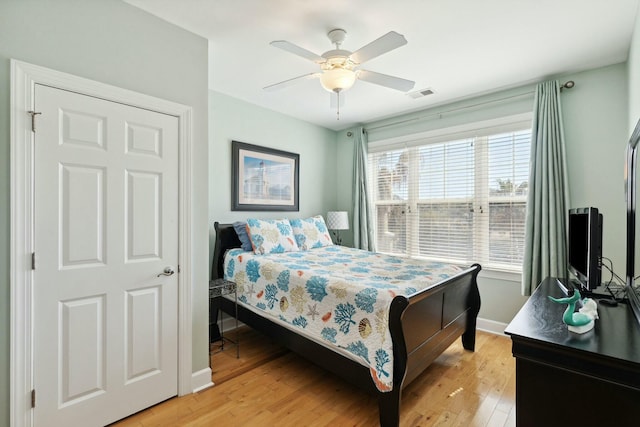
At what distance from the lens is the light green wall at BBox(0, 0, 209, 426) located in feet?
5.06

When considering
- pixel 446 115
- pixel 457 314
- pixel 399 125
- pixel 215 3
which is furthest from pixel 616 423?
pixel 399 125

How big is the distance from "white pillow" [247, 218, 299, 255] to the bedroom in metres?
0.50

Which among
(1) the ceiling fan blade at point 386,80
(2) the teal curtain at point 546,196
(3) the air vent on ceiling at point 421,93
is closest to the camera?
(1) the ceiling fan blade at point 386,80

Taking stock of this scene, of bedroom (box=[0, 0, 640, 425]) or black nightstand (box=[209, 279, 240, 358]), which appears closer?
bedroom (box=[0, 0, 640, 425])

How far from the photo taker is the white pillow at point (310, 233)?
3699 mm

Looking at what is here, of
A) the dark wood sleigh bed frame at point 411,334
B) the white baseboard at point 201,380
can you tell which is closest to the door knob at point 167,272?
the white baseboard at point 201,380

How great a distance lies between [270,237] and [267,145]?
1.33 m

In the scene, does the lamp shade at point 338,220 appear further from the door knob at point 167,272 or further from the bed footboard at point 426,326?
the door knob at point 167,272

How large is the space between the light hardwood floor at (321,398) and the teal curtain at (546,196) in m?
0.95

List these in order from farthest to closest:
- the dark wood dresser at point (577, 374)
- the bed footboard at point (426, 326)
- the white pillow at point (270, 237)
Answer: the white pillow at point (270, 237), the bed footboard at point (426, 326), the dark wood dresser at point (577, 374)

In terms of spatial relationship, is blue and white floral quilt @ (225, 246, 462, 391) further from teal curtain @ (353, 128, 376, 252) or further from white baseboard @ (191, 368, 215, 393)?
teal curtain @ (353, 128, 376, 252)

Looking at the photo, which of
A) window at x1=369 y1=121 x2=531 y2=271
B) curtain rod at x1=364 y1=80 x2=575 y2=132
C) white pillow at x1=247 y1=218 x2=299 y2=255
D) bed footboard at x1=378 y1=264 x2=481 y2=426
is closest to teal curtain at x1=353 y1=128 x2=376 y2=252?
window at x1=369 y1=121 x2=531 y2=271

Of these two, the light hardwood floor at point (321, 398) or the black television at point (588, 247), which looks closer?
the black television at point (588, 247)

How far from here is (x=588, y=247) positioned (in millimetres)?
1642
